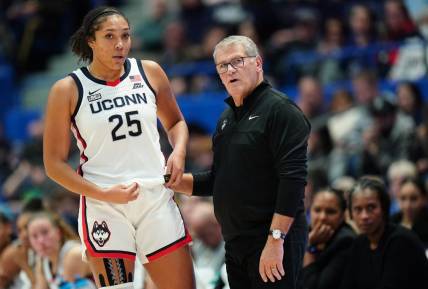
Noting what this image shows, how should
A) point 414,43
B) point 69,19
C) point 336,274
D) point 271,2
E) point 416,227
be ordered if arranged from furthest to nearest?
point 69,19
point 271,2
point 414,43
point 416,227
point 336,274

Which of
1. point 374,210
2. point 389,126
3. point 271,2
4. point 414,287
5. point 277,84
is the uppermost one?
point 271,2

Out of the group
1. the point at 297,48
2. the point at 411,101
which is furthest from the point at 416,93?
Result: the point at 297,48

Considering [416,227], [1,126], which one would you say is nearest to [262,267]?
[416,227]

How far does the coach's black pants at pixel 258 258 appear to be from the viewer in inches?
189

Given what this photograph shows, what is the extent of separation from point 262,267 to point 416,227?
95.5 inches

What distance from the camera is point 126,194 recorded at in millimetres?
4828

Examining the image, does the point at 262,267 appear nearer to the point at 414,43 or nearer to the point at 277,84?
the point at 414,43

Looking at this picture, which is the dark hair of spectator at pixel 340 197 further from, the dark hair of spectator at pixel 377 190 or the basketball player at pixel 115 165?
the basketball player at pixel 115 165

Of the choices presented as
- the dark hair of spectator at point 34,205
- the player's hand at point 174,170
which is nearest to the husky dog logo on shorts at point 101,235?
the player's hand at point 174,170

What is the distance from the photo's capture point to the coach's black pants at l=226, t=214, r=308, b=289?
4.79 metres

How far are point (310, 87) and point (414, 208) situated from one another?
11.3ft

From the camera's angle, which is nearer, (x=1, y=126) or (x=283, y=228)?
(x=283, y=228)

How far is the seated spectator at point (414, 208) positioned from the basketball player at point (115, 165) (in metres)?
2.39

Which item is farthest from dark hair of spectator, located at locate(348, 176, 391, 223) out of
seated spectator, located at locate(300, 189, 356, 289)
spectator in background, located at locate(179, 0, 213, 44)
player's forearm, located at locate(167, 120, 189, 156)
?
spectator in background, located at locate(179, 0, 213, 44)
